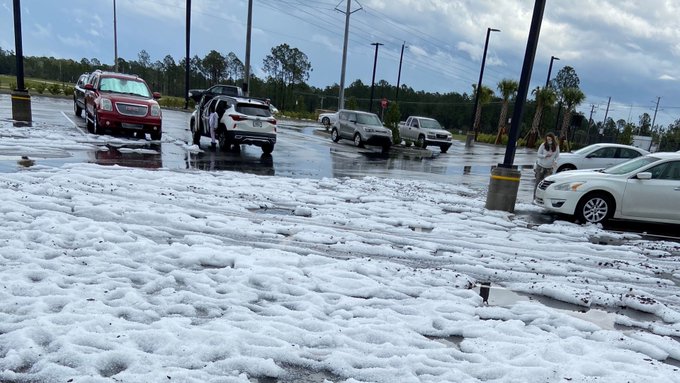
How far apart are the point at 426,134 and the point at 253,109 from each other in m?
14.6

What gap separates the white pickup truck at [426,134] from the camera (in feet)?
91.1

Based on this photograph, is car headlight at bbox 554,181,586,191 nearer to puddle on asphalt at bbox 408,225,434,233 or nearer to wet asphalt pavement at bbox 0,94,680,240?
wet asphalt pavement at bbox 0,94,680,240

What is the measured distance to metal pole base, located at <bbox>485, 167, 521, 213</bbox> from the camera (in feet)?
32.3

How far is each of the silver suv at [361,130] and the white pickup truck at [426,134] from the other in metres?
4.00

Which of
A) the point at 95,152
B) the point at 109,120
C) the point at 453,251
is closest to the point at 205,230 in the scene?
the point at 453,251

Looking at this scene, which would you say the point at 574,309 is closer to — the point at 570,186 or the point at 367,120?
the point at 570,186

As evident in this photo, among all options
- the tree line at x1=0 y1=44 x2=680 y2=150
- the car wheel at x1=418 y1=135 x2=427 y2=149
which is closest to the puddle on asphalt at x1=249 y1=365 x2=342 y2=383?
the car wheel at x1=418 y1=135 x2=427 y2=149

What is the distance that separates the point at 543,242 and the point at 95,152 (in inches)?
442

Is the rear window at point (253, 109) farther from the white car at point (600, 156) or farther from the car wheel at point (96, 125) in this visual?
the white car at point (600, 156)

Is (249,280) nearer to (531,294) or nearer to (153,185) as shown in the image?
(531,294)

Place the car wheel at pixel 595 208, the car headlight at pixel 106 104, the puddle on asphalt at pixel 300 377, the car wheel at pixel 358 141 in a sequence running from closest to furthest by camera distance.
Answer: the puddle on asphalt at pixel 300 377
the car wheel at pixel 595 208
the car headlight at pixel 106 104
the car wheel at pixel 358 141

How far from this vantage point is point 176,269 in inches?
200

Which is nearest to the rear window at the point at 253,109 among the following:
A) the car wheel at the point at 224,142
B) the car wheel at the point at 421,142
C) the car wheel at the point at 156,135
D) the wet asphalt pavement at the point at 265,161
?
the car wheel at the point at 224,142

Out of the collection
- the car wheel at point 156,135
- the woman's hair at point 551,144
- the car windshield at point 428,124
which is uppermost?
the woman's hair at point 551,144
